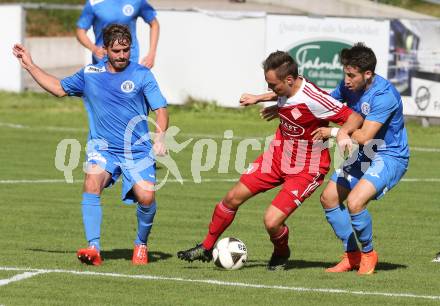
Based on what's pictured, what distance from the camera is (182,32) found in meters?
26.2

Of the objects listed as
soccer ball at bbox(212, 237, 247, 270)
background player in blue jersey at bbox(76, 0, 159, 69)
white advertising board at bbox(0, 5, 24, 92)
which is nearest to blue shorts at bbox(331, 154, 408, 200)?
soccer ball at bbox(212, 237, 247, 270)

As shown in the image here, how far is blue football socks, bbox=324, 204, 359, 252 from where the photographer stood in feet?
34.7

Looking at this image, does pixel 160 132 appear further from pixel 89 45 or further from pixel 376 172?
pixel 89 45

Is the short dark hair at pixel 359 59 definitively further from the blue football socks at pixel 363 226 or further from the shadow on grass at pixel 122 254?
the shadow on grass at pixel 122 254

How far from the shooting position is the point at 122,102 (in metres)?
10.8

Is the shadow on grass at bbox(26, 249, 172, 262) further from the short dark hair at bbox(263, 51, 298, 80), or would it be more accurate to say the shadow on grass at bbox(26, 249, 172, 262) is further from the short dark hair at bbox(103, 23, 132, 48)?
the short dark hair at bbox(263, 51, 298, 80)

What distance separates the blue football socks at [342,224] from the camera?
10.6 metres

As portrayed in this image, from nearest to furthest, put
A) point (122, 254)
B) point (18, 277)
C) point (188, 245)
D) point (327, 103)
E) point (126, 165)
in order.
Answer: point (18, 277)
point (327, 103)
point (126, 165)
point (122, 254)
point (188, 245)

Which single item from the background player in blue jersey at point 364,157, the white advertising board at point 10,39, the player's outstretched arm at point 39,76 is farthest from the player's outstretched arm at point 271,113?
the white advertising board at point 10,39

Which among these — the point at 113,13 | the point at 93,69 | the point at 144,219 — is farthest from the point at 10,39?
the point at 144,219

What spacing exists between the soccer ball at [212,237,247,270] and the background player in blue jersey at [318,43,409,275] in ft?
2.65

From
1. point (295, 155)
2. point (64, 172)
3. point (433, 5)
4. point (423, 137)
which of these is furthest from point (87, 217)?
point (433, 5)

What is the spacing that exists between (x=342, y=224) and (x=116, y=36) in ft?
8.47

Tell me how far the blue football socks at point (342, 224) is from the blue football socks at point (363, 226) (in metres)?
0.31
